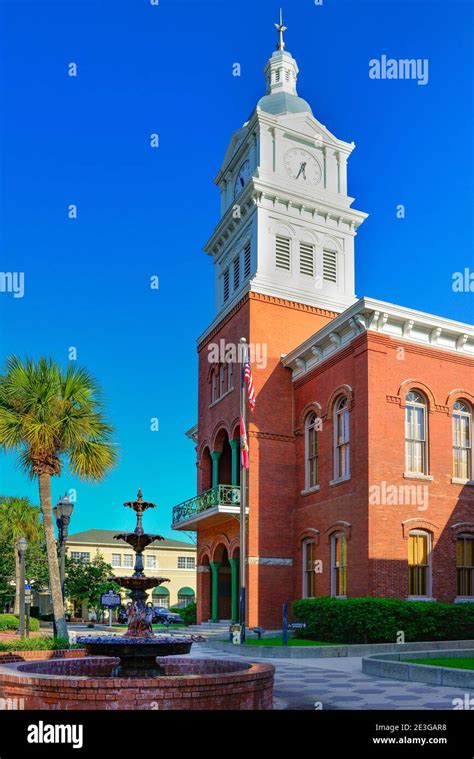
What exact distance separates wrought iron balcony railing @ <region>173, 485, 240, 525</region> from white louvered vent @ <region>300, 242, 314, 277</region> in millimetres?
9271

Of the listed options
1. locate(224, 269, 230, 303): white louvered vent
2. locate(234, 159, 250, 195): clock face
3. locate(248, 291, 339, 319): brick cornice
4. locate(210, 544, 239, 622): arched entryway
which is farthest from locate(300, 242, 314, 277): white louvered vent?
locate(210, 544, 239, 622): arched entryway

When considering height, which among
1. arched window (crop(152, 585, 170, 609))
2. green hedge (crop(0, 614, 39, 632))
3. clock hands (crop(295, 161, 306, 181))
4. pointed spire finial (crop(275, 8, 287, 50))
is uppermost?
pointed spire finial (crop(275, 8, 287, 50))

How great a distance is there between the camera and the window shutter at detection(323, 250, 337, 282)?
3406 centimetres

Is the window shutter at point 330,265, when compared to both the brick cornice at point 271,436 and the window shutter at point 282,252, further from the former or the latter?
the brick cornice at point 271,436

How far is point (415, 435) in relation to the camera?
26.8 m

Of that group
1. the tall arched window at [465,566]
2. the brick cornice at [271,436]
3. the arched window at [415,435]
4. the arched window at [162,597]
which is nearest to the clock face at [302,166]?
the brick cornice at [271,436]

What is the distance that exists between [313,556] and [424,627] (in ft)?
19.5

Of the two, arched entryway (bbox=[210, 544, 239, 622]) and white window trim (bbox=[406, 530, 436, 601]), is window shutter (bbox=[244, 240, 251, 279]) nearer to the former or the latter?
arched entryway (bbox=[210, 544, 239, 622])

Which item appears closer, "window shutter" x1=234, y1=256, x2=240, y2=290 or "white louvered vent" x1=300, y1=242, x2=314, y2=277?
"white louvered vent" x1=300, y1=242, x2=314, y2=277

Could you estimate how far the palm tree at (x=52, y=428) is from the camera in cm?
2198

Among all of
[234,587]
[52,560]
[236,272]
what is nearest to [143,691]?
[52,560]

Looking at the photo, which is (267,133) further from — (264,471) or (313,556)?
(313,556)

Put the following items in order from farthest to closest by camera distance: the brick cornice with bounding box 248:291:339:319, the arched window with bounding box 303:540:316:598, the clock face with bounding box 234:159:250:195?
the clock face with bounding box 234:159:250:195 < the brick cornice with bounding box 248:291:339:319 < the arched window with bounding box 303:540:316:598
